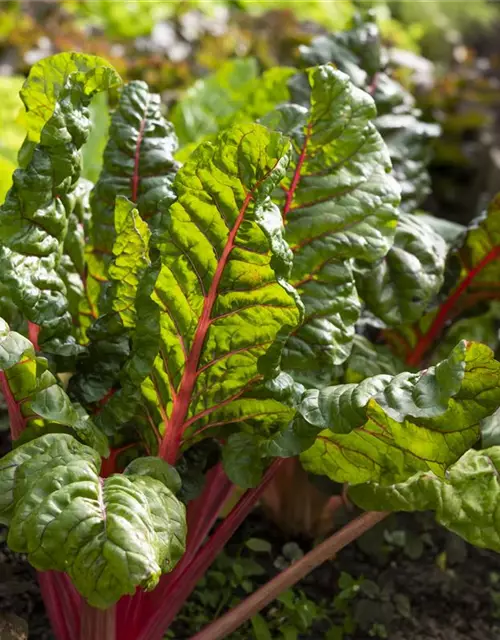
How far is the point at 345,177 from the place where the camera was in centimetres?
146

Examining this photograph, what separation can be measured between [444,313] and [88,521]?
3.32 feet

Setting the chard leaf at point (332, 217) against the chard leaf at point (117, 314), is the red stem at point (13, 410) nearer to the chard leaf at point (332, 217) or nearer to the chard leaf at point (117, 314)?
the chard leaf at point (117, 314)

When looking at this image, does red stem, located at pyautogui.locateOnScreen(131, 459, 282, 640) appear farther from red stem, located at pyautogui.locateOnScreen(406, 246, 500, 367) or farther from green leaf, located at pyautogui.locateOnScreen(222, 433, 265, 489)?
red stem, located at pyautogui.locateOnScreen(406, 246, 500, 367)

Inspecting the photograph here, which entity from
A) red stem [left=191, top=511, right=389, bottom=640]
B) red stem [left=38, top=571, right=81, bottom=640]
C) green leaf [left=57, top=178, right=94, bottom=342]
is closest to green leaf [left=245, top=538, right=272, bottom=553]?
red stem [left=191, top=511, right=389, bottom=640]

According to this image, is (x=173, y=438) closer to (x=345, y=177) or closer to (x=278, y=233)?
(x=278, y=233)

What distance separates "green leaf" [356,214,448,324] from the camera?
159cm

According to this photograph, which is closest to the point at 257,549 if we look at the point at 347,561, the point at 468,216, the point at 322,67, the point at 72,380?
the point at 347,561

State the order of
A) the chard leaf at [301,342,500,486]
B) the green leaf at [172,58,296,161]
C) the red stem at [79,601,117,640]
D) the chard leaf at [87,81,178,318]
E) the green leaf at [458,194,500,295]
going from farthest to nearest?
the green leaf at [172,58,296,161] < the green leaf at [458,194,500,295] < the chard leaf at [87,81,178,318] < the red stem at [79,601,117,640] < the chard leaf at [301,342,500,486]

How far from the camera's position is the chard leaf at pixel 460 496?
120 centimetres

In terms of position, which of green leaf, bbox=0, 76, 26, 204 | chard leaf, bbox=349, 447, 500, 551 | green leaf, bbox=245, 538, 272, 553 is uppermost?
green leaf, bbox=0, 76, 26, 204

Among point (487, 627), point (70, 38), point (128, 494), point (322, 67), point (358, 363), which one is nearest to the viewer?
point (128, 494)

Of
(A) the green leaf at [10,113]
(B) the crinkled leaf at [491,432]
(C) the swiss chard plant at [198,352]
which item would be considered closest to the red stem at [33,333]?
(C) the swiss chard plant at [198,352]

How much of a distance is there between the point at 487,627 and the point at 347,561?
0.99 feet

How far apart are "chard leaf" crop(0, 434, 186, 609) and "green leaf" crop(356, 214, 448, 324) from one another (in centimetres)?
60
